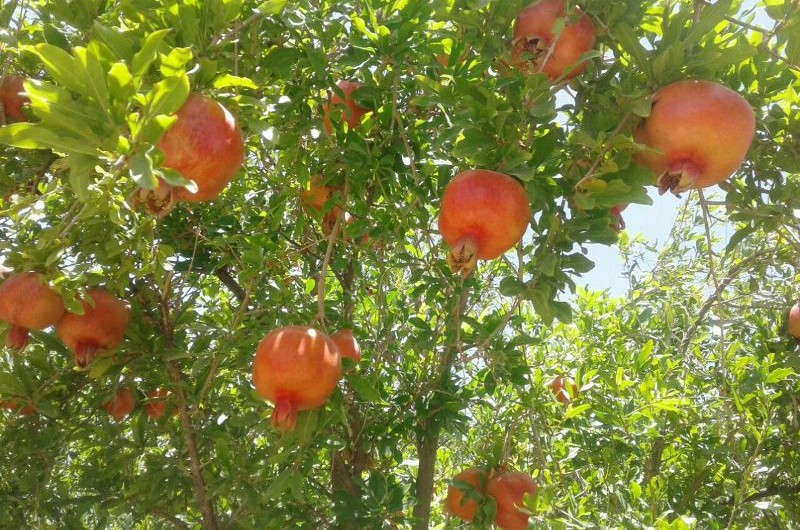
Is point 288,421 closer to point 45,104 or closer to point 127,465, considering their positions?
point 45,104

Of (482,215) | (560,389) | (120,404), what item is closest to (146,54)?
(482,215)

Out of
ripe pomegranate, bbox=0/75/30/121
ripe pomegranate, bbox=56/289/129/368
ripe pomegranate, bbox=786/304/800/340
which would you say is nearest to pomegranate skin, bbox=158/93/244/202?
ripe pomegranate, bbox=56/289/129/368

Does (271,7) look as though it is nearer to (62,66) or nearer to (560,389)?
(62,66)

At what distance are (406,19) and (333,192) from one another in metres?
0.53

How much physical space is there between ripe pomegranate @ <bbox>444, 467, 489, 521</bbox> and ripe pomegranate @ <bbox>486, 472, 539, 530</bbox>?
0.05 metres

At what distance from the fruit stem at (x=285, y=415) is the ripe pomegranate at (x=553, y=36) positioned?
0.75m

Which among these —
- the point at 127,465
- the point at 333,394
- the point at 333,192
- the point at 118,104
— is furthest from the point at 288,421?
the point at 127,465

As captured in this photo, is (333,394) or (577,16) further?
(333,394)

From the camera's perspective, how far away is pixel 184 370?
82.1 inches

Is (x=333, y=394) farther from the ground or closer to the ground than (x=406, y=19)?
closer to the ground

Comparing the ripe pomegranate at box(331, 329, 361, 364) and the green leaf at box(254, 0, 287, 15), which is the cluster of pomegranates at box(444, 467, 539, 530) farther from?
the green leaf at box(254, 0, 287, 15)

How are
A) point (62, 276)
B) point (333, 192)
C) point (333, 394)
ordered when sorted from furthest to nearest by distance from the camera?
point (333, 192)
point (62, 276)
point (333, 394)

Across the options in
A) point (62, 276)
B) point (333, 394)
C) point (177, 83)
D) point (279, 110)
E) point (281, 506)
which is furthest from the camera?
point (281, 506)

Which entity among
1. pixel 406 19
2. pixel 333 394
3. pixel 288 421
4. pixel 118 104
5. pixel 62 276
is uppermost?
pixel 406 19
